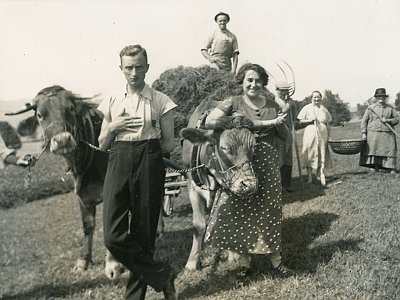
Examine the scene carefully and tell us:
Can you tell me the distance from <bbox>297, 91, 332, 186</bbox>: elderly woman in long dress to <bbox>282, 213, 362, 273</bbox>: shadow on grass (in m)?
1.76

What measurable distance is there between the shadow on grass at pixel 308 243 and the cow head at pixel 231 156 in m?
0.97

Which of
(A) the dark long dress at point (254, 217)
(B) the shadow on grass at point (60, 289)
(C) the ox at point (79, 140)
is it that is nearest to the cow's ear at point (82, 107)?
(C) the ox at point (79, 140)

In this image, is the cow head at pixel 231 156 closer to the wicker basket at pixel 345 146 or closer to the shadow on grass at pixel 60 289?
the shadow on grass at pixel 60 289

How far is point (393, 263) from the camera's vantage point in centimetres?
378

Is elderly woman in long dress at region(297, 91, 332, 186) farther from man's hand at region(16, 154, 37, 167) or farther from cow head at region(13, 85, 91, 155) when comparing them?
man's hand at region(16, 154, 37, 167)

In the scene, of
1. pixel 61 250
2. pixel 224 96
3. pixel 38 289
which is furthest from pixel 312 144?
pixel 38 289

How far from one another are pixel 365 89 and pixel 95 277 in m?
4.15

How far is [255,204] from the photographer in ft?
11.6

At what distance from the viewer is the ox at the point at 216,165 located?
Answer: 11.0ft

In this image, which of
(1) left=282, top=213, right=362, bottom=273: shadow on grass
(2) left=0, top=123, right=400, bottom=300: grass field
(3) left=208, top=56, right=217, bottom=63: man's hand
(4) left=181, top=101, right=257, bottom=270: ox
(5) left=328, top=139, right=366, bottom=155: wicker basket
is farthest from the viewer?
(5) left=328, top=139, right=366, bottom=155: wicker basket

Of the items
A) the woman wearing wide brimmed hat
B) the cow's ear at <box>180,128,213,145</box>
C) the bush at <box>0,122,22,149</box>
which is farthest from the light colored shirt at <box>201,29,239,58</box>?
the bush at <box>0,122,22,149</box>

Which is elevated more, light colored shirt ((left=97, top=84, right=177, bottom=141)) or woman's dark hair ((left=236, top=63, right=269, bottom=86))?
woman's dark hair ((left=236, top=63, right=269, bottom=86))

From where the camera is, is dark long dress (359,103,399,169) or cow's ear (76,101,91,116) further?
dark long dress (359,103,399,169)

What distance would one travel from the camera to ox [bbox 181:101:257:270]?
3.36 metres
